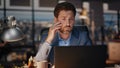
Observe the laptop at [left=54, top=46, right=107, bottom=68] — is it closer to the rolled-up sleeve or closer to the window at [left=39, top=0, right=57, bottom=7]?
the rolled-up sleeve

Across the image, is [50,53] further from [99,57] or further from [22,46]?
[22,46]

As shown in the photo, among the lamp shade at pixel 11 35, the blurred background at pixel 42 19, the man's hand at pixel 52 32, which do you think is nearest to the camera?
the lamp shade at pixel 11 35

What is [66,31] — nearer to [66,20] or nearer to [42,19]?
[66,20]

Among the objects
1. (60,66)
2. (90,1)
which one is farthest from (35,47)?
(60,66)

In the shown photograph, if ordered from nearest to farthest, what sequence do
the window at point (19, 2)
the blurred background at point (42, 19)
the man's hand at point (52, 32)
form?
the man's hand at point (52, 32) < the blurred background at point (42, 19) < the window at point (19, 2)

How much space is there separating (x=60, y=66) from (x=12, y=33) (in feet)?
2.18

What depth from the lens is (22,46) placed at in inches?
267

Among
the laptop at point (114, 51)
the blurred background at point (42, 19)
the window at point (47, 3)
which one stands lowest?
the laptop at point (114, 51)

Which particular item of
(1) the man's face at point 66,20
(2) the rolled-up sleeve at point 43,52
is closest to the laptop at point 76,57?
(2) the rolled-up sleeve at point 43,52

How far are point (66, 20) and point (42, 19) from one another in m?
5.16

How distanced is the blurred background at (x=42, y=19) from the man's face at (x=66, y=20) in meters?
2.85

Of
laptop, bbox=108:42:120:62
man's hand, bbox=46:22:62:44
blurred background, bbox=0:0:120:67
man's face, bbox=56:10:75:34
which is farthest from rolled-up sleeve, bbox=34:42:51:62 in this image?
laptop, bbox=108:42:120:62

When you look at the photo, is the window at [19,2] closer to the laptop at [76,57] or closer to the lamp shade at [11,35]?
the lamp shade at [11,35]

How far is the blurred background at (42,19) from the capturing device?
642 cm
